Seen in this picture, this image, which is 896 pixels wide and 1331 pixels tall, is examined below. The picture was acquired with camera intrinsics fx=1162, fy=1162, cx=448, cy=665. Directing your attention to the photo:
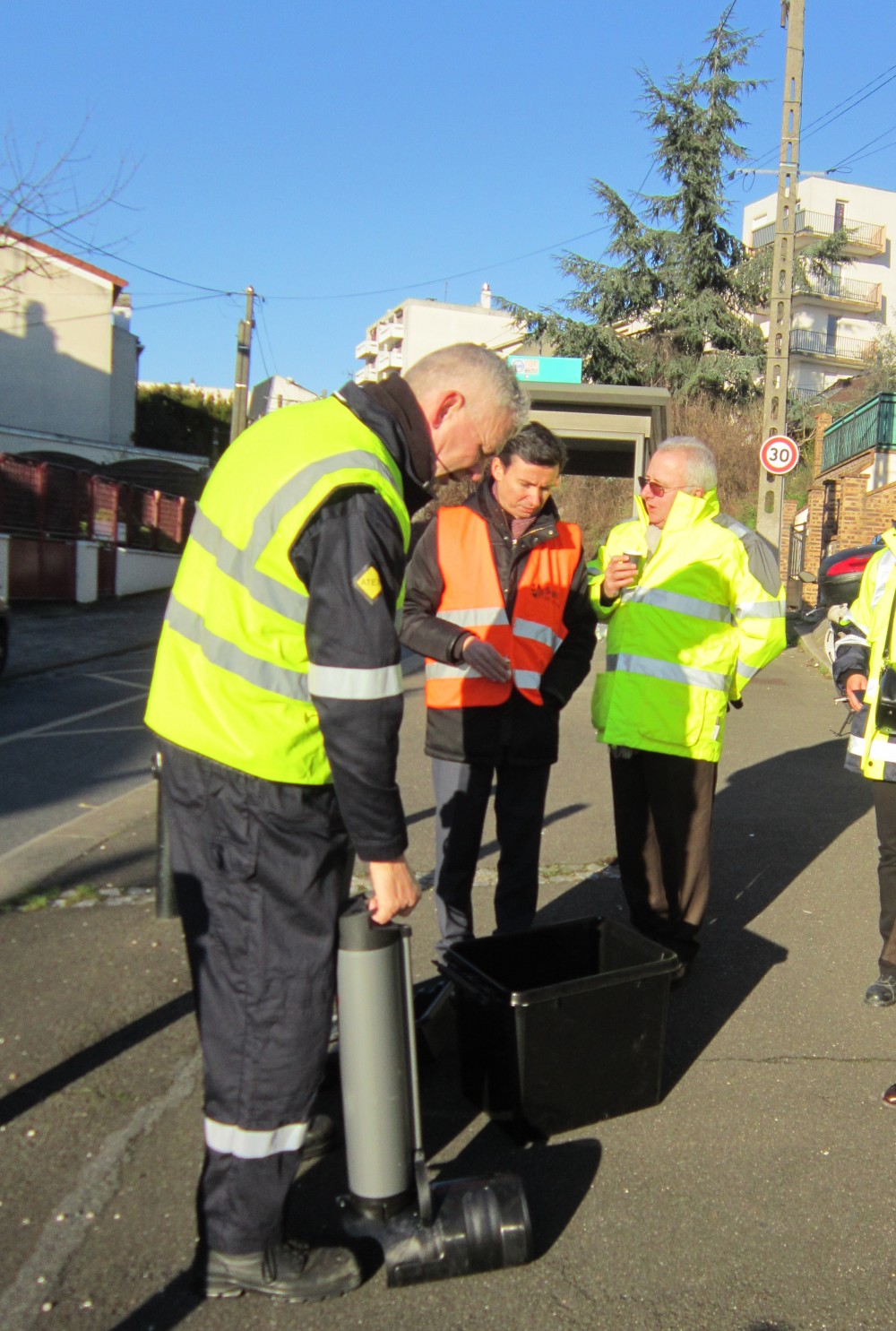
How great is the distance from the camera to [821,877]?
600 cm

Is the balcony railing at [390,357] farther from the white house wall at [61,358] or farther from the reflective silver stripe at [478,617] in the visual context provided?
the reflective silver stripe at [478,617]

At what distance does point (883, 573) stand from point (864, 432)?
20790mm

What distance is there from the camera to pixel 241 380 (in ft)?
93.2

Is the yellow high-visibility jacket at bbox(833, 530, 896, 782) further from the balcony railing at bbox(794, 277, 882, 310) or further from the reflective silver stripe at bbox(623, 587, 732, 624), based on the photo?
the balcony railing at bbox(794, 277, 882, 310)

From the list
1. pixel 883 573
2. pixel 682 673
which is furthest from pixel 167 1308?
pixel 883 573

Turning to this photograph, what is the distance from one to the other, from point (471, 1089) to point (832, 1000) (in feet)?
5.40

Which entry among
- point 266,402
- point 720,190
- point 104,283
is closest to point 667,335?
point 720,190

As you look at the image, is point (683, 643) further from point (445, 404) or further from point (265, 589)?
point (265, 589)

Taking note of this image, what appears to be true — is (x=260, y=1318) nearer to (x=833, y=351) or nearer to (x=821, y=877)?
(x=821, y=877)

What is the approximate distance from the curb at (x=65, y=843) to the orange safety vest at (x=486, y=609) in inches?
104

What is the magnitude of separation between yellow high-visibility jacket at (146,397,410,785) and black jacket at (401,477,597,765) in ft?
4.89

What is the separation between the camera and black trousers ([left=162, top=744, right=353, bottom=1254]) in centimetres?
254

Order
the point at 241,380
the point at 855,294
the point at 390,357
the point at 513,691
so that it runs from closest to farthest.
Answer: the point at 513,691
the point at 241,380
the point at 855,294
the point at 390,357

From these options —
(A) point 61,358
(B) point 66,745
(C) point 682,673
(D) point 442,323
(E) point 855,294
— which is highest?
(D) point 442,323
